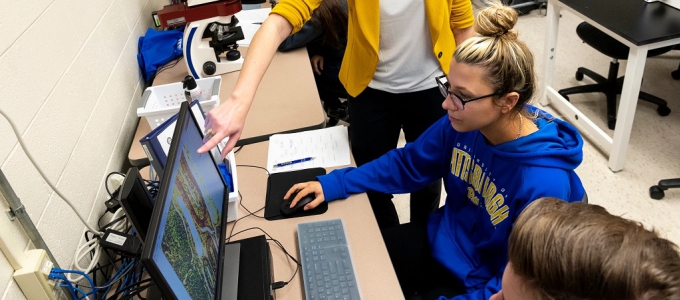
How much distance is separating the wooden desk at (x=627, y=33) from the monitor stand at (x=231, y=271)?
6.50 ft

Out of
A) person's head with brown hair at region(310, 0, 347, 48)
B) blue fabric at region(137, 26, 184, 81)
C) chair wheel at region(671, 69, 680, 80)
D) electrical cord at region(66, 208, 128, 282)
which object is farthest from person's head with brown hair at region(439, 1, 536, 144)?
chair wheel at region(671, 69, 680, 80)

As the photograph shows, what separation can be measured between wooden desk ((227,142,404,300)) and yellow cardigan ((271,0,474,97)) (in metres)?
0.46

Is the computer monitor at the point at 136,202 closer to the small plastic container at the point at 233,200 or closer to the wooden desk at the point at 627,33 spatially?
the small plastic container at the point at 233,200

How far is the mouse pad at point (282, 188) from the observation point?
139 centimetres

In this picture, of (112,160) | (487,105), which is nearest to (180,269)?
(487,105)

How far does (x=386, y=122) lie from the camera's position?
1.84 meters

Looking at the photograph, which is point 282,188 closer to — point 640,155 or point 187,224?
point 187,224

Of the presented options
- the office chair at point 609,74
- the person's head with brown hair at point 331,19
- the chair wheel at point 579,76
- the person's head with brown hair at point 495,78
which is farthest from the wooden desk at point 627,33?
the person's head with brown hair at point 495,78

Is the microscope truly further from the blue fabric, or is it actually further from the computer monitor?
the computer monitor

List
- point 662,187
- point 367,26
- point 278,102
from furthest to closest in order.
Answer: point 662,187, point 278,102, point 367,26

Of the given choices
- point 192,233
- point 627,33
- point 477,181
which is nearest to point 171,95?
point 192,233

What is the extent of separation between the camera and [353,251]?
1.23m

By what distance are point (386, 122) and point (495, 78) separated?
27.0 inches

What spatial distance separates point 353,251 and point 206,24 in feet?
4.55
